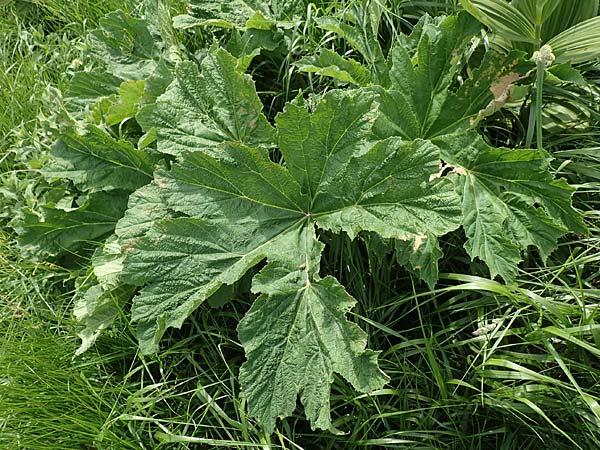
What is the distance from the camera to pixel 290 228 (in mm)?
2027

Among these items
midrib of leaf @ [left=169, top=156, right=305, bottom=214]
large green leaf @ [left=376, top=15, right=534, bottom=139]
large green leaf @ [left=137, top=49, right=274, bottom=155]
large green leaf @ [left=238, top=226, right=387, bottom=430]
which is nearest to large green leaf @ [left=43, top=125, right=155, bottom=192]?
large green leaf @ [left=137, top=49, right=274, bottom=155]

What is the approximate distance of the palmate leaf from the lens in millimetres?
1780

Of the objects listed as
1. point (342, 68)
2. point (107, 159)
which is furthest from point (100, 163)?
point (342, 68)

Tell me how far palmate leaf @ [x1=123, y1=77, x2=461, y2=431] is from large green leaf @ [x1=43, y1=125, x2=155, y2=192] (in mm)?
307

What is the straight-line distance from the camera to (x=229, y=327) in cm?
219

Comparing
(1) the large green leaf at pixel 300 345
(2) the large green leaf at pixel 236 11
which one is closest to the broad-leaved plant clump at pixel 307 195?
(1) the large green leaf at pixel 300 345

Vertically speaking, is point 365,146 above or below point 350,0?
below

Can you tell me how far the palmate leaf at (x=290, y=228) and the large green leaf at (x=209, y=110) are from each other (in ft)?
0.23

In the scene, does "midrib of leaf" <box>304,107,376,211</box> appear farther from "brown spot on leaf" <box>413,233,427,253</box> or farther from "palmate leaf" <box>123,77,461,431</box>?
"brown spot on leaf" <box>413,233,427,253</box>

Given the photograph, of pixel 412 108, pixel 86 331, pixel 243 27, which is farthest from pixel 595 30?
pixel 86 331

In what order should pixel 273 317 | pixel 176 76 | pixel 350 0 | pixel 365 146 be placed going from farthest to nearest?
pixel 350 0, pixel 176 76, pixel 365 146, pixel 273 317

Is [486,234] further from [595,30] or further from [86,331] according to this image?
[86,331]

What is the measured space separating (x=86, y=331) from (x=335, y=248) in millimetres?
853

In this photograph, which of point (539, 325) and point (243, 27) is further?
point (243, 27)
